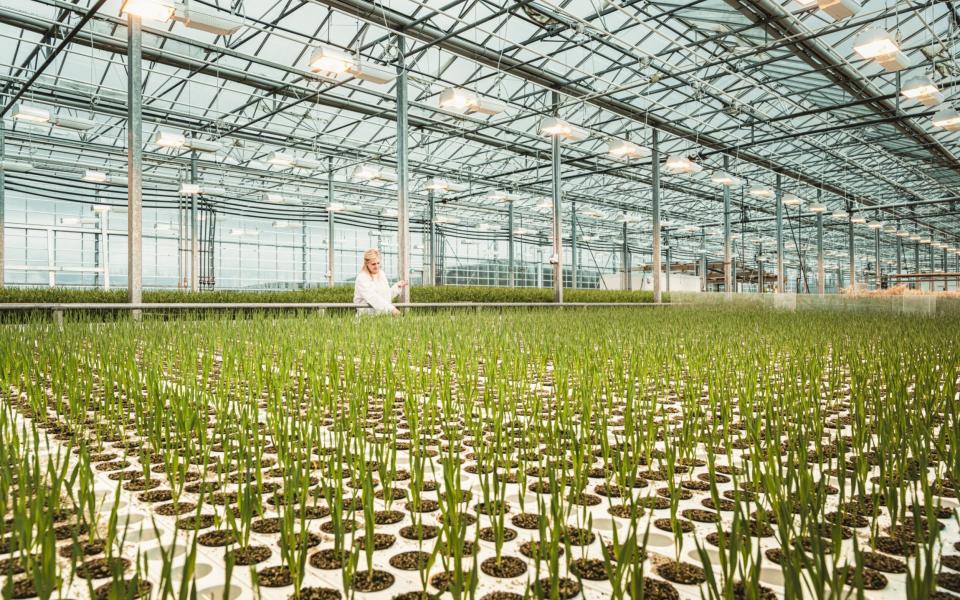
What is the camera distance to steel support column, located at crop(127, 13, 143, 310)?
7484 mm

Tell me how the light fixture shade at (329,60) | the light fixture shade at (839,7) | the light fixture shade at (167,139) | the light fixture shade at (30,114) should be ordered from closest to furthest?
the light fixture shade at (839,7) < the light fixture shade at (329,60) < the light fixture shade at (30,114) < the light fixture shade at (167,139)

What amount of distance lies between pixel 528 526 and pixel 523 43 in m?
10.3

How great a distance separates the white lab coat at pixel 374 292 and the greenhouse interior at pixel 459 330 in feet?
0.15

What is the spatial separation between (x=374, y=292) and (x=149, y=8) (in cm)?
367

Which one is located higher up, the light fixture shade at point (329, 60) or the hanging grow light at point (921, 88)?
the hanging grow light at point (921, 88)

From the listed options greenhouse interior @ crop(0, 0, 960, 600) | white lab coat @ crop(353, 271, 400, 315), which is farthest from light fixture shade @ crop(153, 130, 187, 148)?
white lab coat @ crop(353, 271, 400, 315)

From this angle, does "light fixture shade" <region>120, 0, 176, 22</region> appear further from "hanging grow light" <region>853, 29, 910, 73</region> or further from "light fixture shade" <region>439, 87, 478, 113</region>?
"hanging grow light" <region>853, 29, 910, 73</region>

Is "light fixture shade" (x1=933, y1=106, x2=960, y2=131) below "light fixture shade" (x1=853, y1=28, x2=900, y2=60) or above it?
below

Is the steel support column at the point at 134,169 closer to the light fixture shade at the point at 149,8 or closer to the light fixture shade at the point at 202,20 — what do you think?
the light fixture shade at the point at 202,20

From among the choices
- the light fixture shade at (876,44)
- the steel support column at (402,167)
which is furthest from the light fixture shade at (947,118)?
the steel support column at (402,167)

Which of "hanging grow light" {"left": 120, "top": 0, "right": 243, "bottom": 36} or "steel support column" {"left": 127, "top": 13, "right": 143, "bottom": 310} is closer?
"hanging grow light" {"left": 120, "top": 0, "right": 243, "bottom": 36}

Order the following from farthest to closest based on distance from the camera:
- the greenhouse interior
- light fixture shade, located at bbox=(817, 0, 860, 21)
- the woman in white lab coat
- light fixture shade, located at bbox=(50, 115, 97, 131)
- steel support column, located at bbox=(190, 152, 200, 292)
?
steel support column, located at bbox=(190, 152, 200, 292) → light fixture shade, located at bbox=(50, 115, 97, 131) → the woman in white lab coat → light fixture shade, located at bbox=(817, 0, 860, 21) → the greenhouse interior

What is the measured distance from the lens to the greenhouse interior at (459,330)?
1271mm

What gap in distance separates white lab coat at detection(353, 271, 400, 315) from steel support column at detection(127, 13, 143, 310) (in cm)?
266
